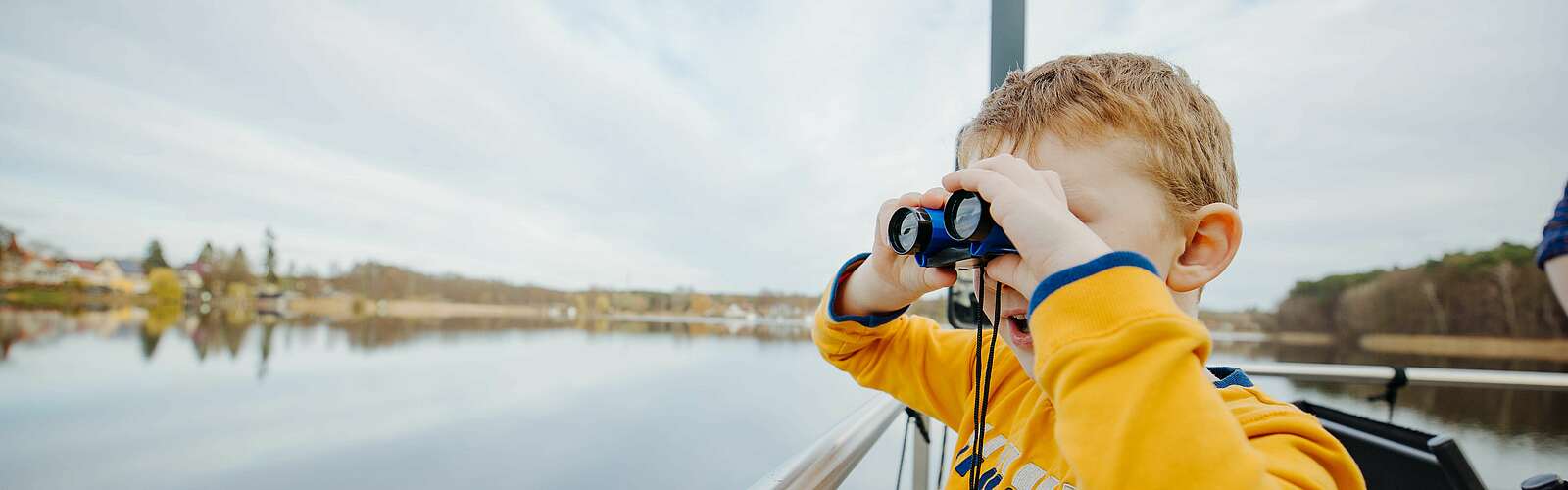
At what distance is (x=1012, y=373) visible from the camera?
64 cm

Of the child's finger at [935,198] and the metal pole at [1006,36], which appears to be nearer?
the child's finger at [935,198]

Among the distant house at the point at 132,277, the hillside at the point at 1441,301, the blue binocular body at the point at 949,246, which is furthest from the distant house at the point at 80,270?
the hillside at the point at 1441,301

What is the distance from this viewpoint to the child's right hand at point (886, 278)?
564mm

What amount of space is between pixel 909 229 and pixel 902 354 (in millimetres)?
335

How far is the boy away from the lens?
12.1 inches

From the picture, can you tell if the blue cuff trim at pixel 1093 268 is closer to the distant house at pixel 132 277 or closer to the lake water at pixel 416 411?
the lake water at pixel 416 411

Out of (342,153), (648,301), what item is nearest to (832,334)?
(648,301)

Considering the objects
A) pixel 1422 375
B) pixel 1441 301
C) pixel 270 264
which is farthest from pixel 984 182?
pixel 270 264

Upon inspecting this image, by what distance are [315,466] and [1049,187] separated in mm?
15837

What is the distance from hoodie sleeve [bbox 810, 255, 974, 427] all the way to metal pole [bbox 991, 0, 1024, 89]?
28.1 inches

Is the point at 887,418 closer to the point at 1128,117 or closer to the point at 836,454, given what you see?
the point at 836,454

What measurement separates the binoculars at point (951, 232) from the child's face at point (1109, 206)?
42 millimetres

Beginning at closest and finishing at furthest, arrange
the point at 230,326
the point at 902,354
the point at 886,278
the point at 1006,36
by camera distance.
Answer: the point at 886,278 → the point at 902,354 → the point at 1006,36 → the point at 230,326

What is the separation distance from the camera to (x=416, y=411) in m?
16.1
